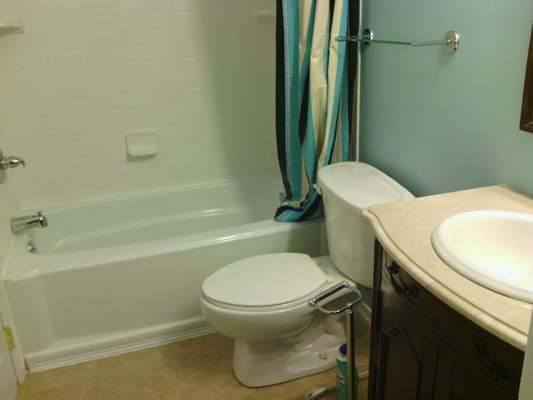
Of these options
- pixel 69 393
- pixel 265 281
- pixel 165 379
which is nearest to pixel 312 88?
pixel 265 281

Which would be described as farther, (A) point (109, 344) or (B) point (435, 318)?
(A) point (109, 344)

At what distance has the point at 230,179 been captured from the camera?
281 centimetres

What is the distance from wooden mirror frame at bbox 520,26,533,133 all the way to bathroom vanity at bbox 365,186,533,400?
181mm

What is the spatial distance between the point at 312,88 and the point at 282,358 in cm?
105

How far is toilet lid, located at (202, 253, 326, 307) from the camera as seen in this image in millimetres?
1688

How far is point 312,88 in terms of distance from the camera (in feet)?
6.35

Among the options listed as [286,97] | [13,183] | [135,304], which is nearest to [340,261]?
[286,97]

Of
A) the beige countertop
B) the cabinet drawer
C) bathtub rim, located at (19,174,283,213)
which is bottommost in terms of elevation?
bathtub rim, located at (19,174,283,213)

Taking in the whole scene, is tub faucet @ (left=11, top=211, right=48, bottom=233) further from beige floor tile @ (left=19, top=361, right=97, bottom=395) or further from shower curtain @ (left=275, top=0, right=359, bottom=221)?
shower curtain @ (left=275, top=0, right=359, bottom=221)

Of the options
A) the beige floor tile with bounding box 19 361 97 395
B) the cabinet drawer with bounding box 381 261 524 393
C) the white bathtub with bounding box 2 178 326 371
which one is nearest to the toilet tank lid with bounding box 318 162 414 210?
the white bathtub with bounding box 2 178 326 371

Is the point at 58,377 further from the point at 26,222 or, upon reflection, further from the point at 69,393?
the point at 26,222

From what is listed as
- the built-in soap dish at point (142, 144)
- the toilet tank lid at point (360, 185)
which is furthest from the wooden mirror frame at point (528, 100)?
the built-in soap dish at point (142, 144)

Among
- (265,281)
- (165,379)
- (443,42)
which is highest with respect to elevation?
(443,42)

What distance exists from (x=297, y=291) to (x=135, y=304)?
74cm
